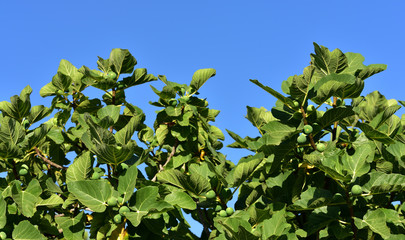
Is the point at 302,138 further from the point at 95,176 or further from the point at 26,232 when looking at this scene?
the point at 26,232

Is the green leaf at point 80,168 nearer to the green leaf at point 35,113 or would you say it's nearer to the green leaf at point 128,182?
the green leaf at point 128,182

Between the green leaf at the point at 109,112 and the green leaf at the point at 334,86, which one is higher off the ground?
the green leaf at the point at 334,86

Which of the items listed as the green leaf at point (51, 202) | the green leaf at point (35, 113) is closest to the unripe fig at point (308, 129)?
the green leaf at point (51, 202)

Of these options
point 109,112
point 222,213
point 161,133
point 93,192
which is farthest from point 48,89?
point 222,213

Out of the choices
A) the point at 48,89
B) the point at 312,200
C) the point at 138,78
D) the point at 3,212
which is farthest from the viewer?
the point at 48,89

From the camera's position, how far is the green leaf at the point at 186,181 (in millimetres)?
3227

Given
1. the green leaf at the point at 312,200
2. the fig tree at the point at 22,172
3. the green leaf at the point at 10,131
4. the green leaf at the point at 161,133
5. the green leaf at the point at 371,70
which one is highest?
the green leaf at the point at 371,70

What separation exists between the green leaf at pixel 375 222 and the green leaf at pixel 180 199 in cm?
111

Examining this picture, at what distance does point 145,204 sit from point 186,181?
343 mm

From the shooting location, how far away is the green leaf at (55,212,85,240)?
3.43m

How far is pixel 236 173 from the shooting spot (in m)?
3.18

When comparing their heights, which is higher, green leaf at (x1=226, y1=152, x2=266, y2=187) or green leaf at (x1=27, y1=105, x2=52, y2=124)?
green leaf at (x1=27, y1=105, x2=52, y2=124)

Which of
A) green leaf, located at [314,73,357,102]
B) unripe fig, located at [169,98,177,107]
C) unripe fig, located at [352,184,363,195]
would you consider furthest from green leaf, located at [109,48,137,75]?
unripe fig, located at [352,184,363,195]

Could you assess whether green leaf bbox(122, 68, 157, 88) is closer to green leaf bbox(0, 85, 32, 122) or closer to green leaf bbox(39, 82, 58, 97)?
green leaf bbox(39, 82, 58, 97)
